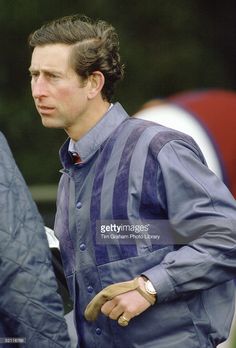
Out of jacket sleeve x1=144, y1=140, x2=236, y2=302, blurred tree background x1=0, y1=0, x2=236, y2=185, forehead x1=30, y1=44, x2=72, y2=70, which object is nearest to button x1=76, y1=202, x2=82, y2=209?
jacket sleeve x1=144, y1=140, x2=236, y2=302

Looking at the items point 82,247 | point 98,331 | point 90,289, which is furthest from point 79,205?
point 98,331

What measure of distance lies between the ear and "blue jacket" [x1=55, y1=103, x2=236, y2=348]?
12 centimetres

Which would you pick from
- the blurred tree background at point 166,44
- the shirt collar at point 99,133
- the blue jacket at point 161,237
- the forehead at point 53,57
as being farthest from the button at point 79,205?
the blurred tree background at point 166,44

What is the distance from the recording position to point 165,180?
7.48 ft

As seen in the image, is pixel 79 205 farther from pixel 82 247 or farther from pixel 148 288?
pixel 148 288

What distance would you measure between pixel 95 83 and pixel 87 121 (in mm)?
106

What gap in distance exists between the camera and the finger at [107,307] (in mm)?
2242

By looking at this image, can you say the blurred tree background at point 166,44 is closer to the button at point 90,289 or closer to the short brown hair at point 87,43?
the short brown hair at point 87,43

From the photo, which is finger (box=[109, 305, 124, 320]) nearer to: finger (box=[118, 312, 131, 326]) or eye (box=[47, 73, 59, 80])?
finger (box=[118, 312, 131, 326])

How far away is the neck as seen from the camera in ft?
8.18

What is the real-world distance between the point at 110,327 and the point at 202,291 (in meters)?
0.23

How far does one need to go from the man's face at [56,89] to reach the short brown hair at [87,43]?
22 mm

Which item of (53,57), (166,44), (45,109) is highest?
(53,57)

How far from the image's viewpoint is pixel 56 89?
2.49m
